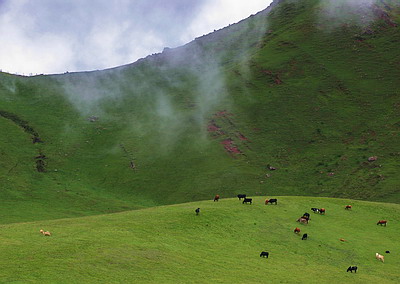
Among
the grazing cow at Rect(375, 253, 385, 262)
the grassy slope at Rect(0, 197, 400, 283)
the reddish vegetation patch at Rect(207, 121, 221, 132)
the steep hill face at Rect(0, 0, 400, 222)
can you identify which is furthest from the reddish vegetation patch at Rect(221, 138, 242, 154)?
the grazing cow at Rect(375, 253, 385, 262)

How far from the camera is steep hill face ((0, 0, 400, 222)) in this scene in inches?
3381

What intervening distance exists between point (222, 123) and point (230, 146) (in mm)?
10137

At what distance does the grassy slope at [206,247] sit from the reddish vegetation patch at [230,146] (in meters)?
43.1

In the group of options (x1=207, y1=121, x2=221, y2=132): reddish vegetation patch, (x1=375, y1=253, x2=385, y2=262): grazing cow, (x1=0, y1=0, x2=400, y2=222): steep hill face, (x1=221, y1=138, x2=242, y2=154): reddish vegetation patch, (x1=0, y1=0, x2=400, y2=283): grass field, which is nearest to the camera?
(x1=0, y1=0, x2=400, y2=283): grass field

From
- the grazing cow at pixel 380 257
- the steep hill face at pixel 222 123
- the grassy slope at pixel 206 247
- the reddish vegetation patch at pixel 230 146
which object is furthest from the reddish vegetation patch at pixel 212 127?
the grazing cow at pixel 380 257

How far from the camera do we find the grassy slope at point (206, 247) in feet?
97.0

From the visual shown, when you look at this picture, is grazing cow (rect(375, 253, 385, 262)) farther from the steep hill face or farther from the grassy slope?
the steep hill face

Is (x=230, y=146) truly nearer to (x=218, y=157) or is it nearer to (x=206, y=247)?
(x=218, y=157)

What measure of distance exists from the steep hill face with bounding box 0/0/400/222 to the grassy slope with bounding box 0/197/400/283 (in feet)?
101

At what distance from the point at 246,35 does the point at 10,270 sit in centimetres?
14701

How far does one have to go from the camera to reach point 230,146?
100 metres

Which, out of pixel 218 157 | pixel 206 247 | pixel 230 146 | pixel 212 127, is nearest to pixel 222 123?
pixel 212 127

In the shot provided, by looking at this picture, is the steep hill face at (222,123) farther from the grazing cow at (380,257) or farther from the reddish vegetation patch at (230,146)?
the grazing cow at (380,257)

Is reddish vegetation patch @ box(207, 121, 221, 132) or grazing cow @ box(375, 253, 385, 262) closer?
grazing cow @ box(375, 253, 385, 262)
